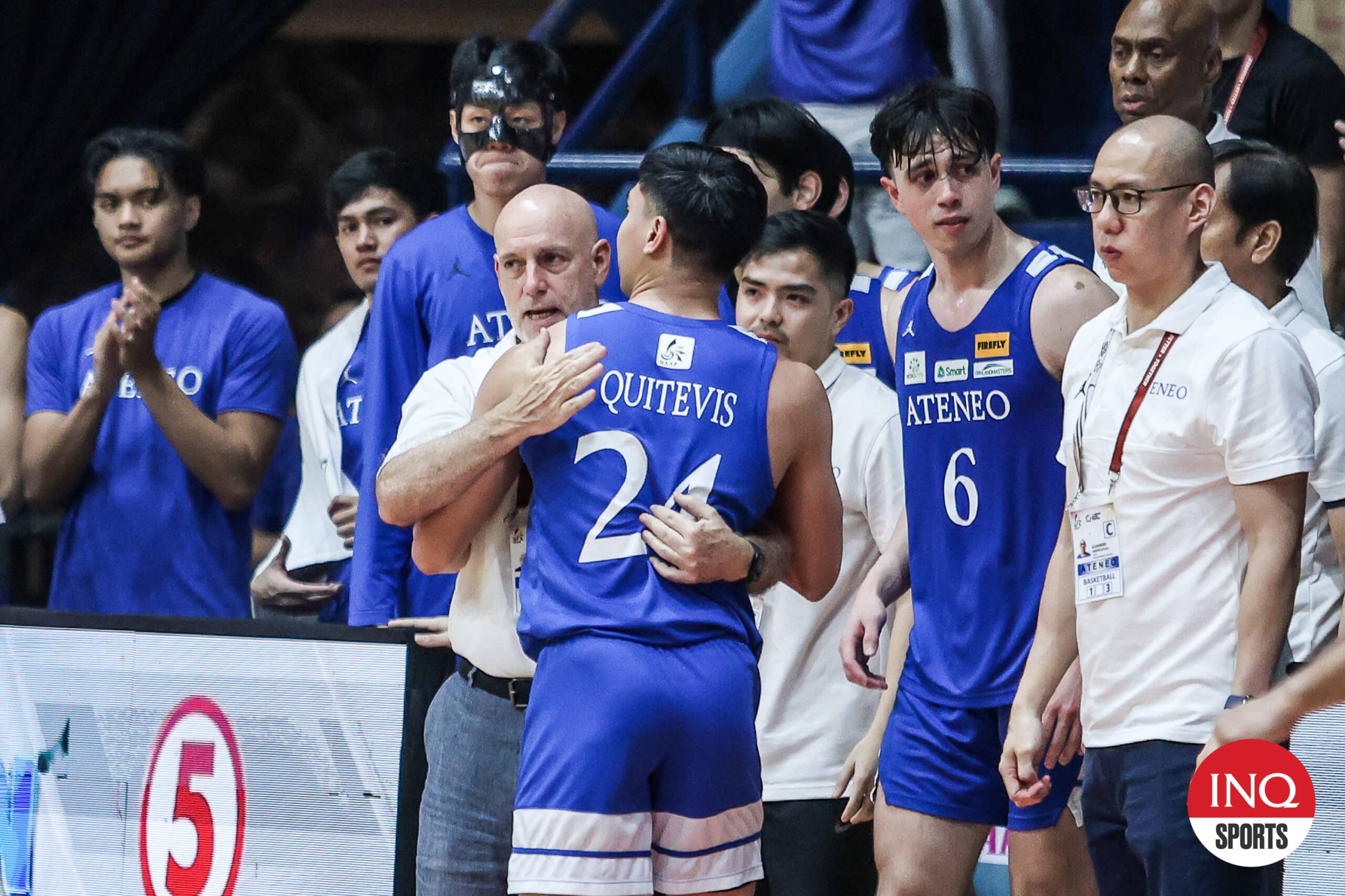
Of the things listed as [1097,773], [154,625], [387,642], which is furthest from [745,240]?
[154,625]

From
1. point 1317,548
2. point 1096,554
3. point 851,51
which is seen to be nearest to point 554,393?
point 1096,554

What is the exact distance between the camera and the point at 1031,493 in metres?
3.77

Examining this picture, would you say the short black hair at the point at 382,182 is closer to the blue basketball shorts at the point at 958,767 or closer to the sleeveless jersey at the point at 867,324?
the sleeveless jersey at the point at 867,324

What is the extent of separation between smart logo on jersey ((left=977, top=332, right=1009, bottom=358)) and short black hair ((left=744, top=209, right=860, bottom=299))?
63 centimetres

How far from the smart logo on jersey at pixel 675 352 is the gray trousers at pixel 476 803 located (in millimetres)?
782

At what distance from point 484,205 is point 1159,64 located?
5.47 feet

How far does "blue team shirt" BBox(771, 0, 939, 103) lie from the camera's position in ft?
19.5

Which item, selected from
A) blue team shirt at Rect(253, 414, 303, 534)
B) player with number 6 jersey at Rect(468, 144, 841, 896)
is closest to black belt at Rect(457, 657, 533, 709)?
player with number 6 jersey at Rect(468, 144, 841, 896)

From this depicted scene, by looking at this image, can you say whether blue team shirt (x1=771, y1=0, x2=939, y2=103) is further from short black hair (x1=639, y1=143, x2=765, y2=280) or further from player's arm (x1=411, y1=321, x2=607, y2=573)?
player's arm (x1=411, y1=321, x2=607, y2=573)

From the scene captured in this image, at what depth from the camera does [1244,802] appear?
9.96 ft

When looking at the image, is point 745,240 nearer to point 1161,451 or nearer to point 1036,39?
point 1161,451

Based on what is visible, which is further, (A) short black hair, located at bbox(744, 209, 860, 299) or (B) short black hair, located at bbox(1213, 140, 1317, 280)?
Answer: (A) short black hair, located at bbox(744, 209, 860, 299)

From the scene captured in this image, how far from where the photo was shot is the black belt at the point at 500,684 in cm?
344

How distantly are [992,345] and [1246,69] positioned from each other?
1.56 m
